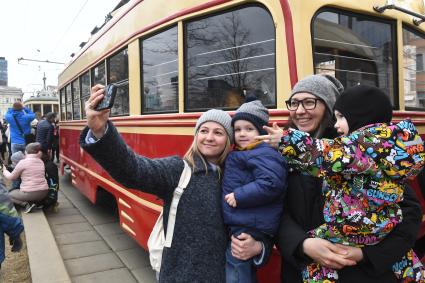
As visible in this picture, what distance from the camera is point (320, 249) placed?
4.97 feet

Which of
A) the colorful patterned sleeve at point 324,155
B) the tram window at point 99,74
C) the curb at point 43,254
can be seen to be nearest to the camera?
the colorful patterned sleeve at point 324,155

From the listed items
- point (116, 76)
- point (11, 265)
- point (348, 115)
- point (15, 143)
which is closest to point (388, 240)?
point (348, 115)

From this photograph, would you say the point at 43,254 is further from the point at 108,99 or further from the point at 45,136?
the point at 45,136

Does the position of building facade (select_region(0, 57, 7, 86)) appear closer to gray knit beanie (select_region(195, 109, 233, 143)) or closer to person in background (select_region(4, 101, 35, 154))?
person in background (select_region(4, 101, 35, 154))

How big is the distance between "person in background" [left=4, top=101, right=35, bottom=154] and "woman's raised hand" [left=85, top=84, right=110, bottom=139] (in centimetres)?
718

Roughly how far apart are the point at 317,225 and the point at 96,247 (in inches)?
138

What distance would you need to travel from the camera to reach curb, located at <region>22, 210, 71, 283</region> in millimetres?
3486

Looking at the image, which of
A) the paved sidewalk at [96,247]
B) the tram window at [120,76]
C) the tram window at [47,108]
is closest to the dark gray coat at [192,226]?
the paved sidewalk at [96,247]

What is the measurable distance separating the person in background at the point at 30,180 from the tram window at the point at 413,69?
4.86 metres

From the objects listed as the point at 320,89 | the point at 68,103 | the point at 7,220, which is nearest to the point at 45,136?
the point at 68,103

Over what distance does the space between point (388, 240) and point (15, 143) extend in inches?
310

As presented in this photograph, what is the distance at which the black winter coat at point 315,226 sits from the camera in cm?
149

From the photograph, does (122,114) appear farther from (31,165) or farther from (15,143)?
(15,143)

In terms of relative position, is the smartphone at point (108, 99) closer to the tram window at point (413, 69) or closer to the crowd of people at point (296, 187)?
the crowd of people at point (296, 187)
